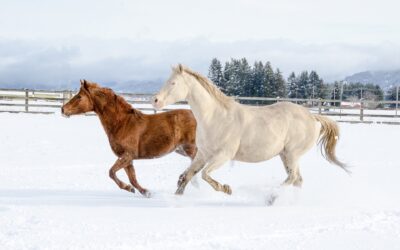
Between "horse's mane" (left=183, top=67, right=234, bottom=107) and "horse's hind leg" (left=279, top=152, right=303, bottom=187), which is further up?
"horse's mane" (left=183, top=67, right=234, bottom=107)

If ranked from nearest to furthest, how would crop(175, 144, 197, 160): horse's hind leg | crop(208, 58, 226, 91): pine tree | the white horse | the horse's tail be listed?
1. the white horse
2. the horse's tail
3. crop(175, 144, 197, 160): horse's hind leg
4. crop(208, 58, 226, 91): pine tree

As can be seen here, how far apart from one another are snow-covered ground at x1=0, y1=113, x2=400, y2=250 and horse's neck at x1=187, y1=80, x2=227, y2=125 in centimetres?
97

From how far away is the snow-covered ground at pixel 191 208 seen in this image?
4.25 m

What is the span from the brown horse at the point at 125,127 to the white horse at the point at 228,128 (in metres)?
0.92

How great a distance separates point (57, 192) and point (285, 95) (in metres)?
52.5

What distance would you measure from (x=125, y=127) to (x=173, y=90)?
1192 millimetres

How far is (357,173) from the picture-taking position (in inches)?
386

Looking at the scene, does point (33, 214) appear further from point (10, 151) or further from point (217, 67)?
point (217, 67)

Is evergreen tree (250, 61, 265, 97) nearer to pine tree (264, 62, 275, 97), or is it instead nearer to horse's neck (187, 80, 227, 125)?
pine tree (264, 62, 275, 97)

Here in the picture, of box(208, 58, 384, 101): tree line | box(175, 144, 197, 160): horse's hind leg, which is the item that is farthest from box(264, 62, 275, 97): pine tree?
box(175, 144, 197, 160): horse's hind leg

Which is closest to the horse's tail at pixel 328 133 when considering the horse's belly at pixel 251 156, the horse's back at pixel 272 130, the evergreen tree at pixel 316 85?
the horse's back at pixel 272 130

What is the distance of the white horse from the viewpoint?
19.9 feet

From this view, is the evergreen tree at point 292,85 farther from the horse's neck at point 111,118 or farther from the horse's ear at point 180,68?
the horse's ear at point 180,68

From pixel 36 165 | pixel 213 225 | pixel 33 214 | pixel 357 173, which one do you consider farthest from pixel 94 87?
pixel 357 173
